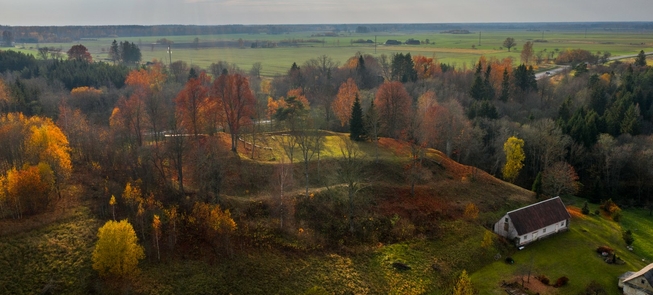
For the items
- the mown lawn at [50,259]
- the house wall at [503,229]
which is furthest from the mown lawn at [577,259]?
the mown lawn at [50,259]

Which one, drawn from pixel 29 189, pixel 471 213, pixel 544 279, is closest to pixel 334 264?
pixel 471 213

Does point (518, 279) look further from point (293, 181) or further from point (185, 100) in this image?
point (185, 100)

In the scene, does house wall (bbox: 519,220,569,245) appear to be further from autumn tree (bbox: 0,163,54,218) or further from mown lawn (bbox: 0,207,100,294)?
autumn tree (bbox: 0,163,54,218)

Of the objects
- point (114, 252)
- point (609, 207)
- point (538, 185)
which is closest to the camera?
point (114, 252)

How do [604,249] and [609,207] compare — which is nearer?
[604,249]

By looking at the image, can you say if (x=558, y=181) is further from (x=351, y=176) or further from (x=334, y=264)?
(x=334, y=264)

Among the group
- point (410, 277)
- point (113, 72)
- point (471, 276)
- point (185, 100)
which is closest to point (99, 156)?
point (185, 100)
